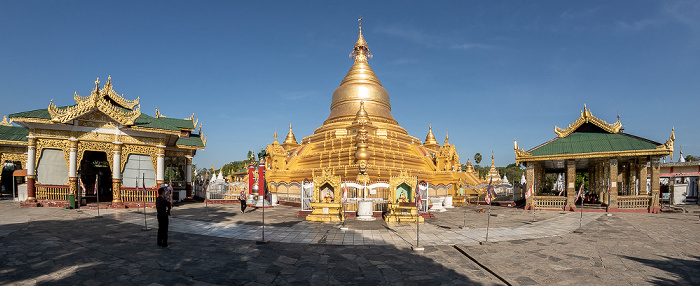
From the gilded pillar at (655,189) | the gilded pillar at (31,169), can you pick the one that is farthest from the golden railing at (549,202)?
the gilded pillar at (31,169)

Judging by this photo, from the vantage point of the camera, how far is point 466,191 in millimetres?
31297

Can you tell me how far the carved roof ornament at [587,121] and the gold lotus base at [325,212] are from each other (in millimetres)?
18935

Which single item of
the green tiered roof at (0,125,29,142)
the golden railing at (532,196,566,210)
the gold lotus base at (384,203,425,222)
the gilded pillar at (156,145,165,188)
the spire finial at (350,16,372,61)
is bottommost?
the golden railing at (532,196,566,210)

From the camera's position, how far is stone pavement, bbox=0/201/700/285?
740 centimetres

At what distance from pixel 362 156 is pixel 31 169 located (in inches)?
805

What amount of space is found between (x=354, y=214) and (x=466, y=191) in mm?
16867

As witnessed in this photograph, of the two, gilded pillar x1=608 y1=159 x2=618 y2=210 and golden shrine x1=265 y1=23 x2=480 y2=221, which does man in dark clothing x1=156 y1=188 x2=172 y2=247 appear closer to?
golden shrine x1=265 y1=23 x2=480 y2=221

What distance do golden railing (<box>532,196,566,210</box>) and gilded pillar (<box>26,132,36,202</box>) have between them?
32.3 meters

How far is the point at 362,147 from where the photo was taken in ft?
81.5

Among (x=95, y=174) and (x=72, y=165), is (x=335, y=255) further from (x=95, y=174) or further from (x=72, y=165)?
A: (x=95, y=174)

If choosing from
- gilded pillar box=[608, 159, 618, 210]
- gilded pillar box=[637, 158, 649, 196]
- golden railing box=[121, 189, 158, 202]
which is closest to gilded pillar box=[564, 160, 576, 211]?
gilded pillar box=[608, 159, 618, 210]

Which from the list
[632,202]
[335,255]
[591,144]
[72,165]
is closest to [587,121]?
Answer: [591,144]

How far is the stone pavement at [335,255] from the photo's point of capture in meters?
7.40

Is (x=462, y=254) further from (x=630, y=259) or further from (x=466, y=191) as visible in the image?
(x=466, y=191)
